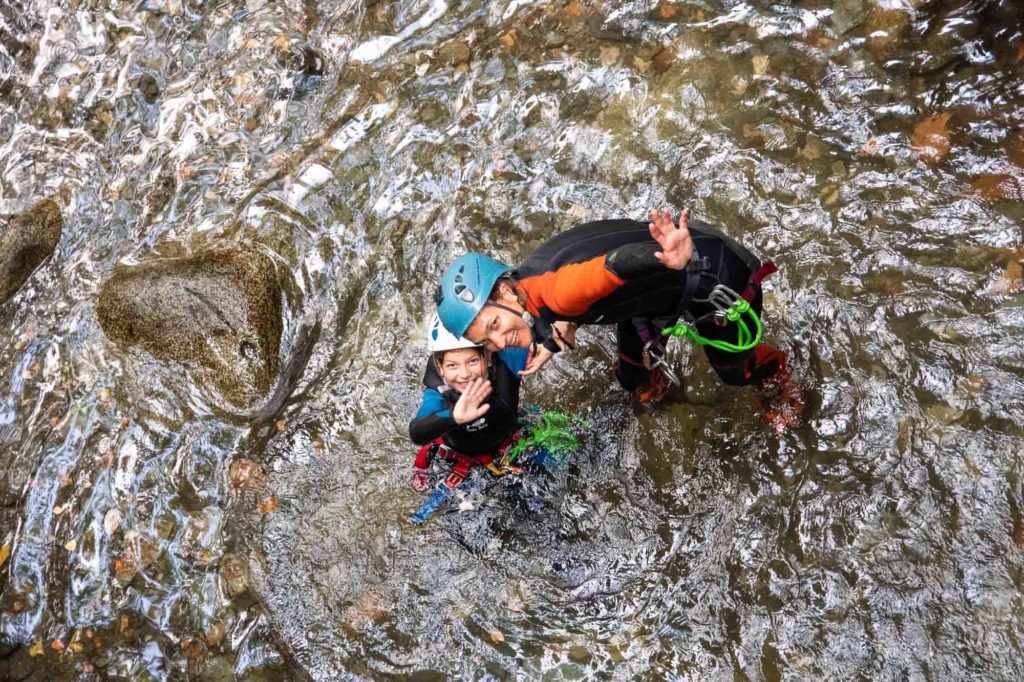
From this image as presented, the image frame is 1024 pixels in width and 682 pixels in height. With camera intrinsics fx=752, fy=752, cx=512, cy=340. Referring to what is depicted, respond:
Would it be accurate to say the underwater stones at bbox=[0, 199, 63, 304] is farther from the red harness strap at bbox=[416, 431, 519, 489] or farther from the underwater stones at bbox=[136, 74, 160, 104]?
the red harness strap at bbox=[416, 431, 519, 489]

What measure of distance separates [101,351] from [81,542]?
1.66m

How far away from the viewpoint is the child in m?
4.01

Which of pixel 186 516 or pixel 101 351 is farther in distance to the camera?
pixel 101 351

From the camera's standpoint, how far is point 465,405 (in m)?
3.97

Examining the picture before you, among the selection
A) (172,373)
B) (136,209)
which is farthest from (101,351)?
(136,209)

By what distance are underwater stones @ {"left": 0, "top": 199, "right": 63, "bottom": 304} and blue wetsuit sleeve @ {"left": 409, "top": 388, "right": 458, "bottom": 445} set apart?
563 centimetres

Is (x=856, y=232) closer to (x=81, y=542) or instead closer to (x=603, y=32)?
(x=603, y=32)

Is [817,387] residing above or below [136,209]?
below

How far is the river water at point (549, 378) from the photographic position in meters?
4.59

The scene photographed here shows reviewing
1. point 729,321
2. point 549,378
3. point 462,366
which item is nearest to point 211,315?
point 549,378

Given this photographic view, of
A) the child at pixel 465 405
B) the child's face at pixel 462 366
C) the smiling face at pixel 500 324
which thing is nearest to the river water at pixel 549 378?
the child at pixel 465 405

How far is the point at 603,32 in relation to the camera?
6.88 metres

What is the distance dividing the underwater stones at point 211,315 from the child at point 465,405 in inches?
74.1

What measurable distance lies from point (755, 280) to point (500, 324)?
1.52m
